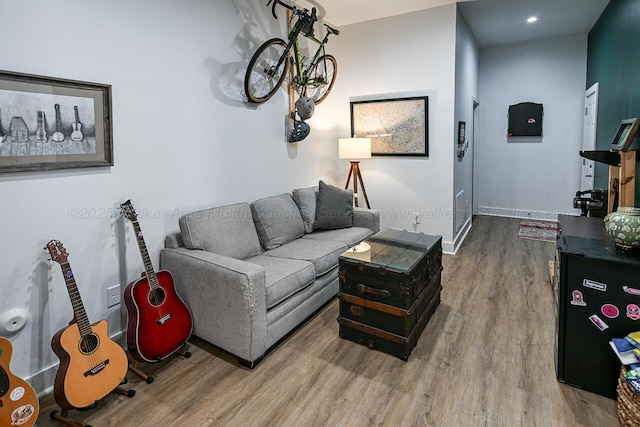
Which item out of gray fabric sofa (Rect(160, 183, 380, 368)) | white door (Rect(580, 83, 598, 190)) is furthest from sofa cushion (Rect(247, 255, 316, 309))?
white door (Rect(580, 83, 598, 190))

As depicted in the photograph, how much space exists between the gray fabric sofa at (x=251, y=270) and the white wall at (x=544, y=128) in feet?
13.5

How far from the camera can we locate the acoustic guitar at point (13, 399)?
5.24ft

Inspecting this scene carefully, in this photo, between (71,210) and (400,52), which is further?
(400,52)

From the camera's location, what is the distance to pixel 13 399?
1.63 m

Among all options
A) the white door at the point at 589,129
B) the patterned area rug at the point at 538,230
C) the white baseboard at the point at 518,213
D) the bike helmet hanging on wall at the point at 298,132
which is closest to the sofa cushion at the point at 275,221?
the bike helmet hanging on wall at the point at 298,132

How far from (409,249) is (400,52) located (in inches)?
108

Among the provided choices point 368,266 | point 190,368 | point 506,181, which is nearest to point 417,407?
point 368,266

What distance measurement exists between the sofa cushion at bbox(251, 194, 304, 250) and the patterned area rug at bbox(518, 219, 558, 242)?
3.52 metres

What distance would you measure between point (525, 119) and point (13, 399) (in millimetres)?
6942

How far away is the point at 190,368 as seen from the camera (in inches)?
90.4

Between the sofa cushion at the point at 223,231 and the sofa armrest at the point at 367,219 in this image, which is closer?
the sofa cushion at the point at 223,231

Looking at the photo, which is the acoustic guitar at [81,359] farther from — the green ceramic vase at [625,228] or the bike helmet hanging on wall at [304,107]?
→ the green ceramic vase at [625,228]

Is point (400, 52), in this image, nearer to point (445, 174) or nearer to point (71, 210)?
point (445, 174)

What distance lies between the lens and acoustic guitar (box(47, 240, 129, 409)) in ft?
5.89
